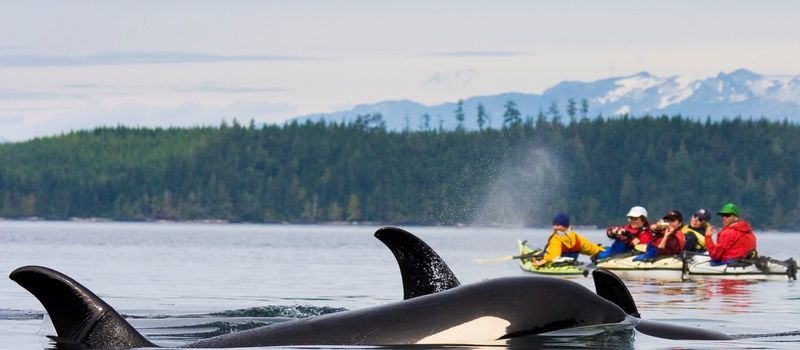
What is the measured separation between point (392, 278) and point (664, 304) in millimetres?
16448

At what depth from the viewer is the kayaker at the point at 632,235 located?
3746cm

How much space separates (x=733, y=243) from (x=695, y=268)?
1.04 meters

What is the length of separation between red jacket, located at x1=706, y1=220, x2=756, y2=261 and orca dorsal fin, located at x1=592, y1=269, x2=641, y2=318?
23.5m

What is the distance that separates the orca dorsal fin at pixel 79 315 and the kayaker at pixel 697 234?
28.4 m

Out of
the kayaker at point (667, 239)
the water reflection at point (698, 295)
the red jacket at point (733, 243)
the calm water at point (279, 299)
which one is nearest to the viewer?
the calm water at point (279, 299)

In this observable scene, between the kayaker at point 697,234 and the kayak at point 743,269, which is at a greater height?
the kayaker at point 697,234

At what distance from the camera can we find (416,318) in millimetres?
10977

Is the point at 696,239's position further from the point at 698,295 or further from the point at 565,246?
the point at 698,295

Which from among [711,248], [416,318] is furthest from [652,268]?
[416,318]

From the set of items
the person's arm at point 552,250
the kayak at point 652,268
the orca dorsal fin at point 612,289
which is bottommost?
the kayak at point 652,268

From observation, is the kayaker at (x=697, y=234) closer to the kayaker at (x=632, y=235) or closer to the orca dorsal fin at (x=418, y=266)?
the kayaker at (x=632, y=235)

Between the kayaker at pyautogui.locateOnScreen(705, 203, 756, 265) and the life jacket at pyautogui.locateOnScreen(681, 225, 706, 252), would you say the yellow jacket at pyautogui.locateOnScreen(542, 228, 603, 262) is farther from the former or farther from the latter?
the kayaker at pyautogui.locateOnScreen(705, 203, 756, 265)

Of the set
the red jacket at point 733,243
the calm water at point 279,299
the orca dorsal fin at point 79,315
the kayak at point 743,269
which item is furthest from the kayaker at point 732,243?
the orca dorsal fin at point 79,315

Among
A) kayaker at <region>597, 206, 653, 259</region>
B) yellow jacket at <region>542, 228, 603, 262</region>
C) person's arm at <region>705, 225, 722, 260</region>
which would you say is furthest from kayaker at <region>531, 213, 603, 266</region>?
person's arm at <region>705, 225, 722, 260</region>
